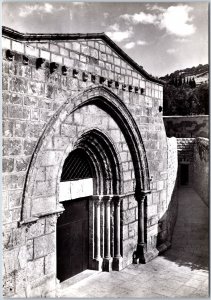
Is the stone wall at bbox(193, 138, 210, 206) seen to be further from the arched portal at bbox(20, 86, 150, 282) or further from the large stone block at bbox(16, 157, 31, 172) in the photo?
the large stone block at bbox(16, 157, 31, 172)

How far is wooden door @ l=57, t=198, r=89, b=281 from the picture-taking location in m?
5.80

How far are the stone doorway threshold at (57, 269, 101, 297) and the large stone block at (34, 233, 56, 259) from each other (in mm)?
835

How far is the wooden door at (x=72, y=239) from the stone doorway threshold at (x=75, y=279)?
0.25 feet

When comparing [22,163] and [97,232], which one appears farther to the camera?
[97,232]

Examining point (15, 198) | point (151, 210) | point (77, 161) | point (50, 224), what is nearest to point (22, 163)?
point (15, 198)

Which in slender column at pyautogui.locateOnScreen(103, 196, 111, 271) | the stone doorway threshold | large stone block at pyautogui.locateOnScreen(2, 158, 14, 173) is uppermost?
large stone block at pyautogui.locateOnScreen(2, 158, 14, 173)

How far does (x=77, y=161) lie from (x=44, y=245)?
5.93ft

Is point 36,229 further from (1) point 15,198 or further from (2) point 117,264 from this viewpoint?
(2) point 117,264

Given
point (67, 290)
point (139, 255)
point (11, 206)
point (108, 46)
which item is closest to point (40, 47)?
point (108, 46)

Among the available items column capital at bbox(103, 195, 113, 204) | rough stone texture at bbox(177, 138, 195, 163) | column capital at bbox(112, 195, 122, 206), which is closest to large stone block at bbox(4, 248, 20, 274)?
column capital at bbox(103, 195, 113, 204)

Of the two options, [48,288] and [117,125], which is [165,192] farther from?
[48,288]

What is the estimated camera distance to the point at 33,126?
450cm

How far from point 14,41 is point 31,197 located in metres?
2.13

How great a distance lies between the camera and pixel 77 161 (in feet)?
19.9
